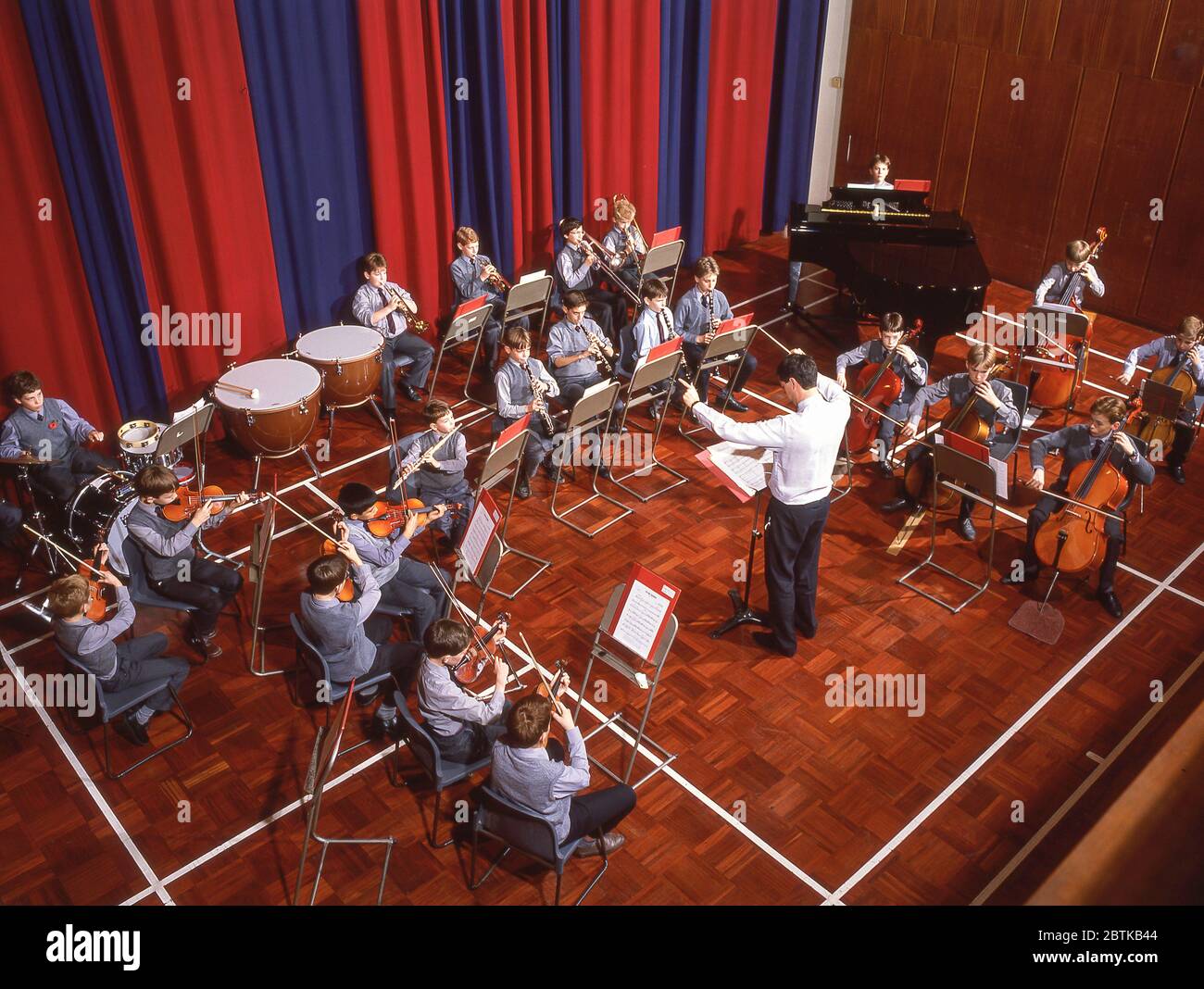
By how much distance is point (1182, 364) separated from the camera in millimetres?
7027

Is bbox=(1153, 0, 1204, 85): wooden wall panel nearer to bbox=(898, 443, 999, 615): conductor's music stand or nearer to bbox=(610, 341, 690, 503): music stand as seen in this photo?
bbox=(898, 443, 999, 615): conductor's music stand

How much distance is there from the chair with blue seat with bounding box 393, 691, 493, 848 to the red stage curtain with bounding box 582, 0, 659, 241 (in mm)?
6215

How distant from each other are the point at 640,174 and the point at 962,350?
3.40 meters

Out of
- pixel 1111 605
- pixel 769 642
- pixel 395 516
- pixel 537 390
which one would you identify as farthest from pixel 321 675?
pixel 1111 605

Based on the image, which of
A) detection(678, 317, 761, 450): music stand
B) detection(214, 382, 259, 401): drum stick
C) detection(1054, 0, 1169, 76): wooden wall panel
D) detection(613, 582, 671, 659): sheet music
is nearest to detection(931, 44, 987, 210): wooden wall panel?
detection(1054, 0, 1169, 76): wooden wall panel

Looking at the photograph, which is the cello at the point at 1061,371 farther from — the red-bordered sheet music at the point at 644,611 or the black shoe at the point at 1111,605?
the red-bordered sheet music at the point at 644,611

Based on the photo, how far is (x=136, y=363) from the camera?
23.8 feet

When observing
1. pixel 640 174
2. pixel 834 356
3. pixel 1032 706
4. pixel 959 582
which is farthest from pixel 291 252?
pixel 1032 706

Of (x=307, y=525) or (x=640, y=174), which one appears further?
(x=640, y=174)

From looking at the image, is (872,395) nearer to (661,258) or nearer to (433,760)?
(661,258)

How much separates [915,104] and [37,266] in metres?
8.14

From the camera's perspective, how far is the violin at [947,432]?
6633 mm

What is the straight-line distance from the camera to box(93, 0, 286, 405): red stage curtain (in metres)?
6.56

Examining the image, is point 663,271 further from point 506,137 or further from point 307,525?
point 307,525
